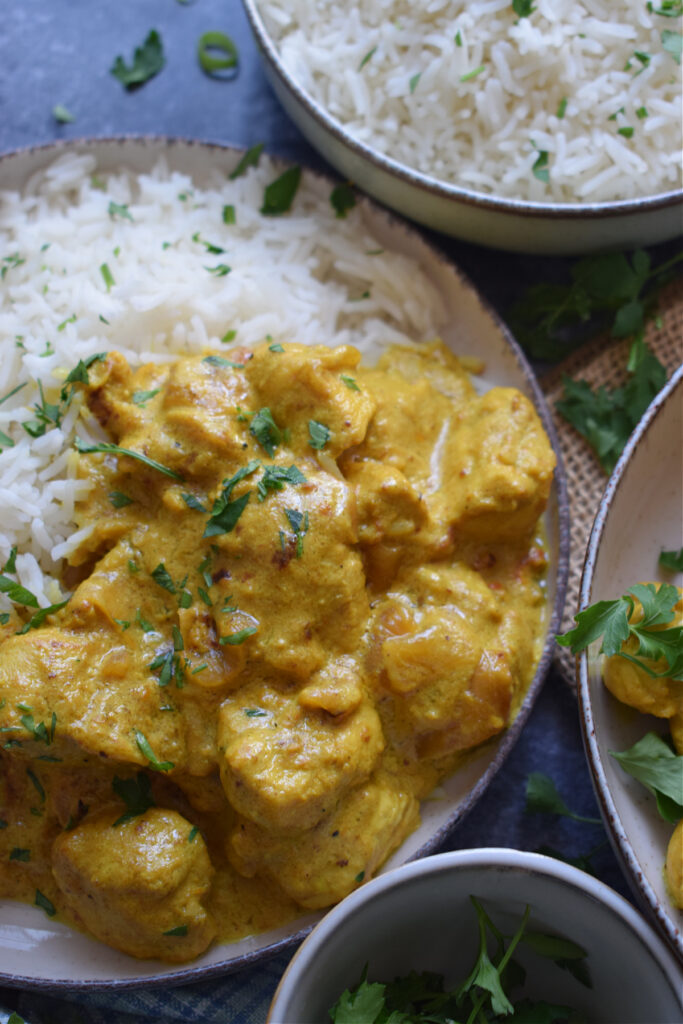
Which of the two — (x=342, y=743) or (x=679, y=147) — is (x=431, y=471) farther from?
(x=679, y=147)

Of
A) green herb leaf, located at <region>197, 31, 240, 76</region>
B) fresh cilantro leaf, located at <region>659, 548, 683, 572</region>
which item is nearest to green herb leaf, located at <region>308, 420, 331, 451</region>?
fresh cilantro leaf, located at <region>659, 548, 683, 572</region>

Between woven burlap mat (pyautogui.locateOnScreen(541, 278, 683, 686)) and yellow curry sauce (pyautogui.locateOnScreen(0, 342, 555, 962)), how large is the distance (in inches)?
20.3

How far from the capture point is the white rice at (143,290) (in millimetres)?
2695

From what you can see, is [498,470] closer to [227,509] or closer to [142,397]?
[227,509]

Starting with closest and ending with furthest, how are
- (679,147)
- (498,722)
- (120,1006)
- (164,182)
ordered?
(498,722)
(120,1006)
(679,147)
(164,182)

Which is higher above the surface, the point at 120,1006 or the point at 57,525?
the point at 57,525

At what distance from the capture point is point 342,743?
7.89 feet

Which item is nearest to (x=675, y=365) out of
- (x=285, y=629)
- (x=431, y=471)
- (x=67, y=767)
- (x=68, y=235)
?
(x=431, y=471)

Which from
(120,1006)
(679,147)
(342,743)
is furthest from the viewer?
(679,147)

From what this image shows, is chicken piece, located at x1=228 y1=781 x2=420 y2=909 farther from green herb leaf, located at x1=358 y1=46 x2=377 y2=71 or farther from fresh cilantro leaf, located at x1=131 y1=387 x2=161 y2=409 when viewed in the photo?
green herb leaf, located at x1=358 y1=46 x2=377 y2=71

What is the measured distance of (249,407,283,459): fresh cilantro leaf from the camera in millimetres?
2564

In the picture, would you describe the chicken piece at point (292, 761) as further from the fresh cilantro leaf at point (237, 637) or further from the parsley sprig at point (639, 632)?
the parsley sprig at point (639, 632)

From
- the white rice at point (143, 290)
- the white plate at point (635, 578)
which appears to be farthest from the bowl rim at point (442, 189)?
the white plate at point (635, 578)

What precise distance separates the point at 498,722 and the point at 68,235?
1.99 meters
